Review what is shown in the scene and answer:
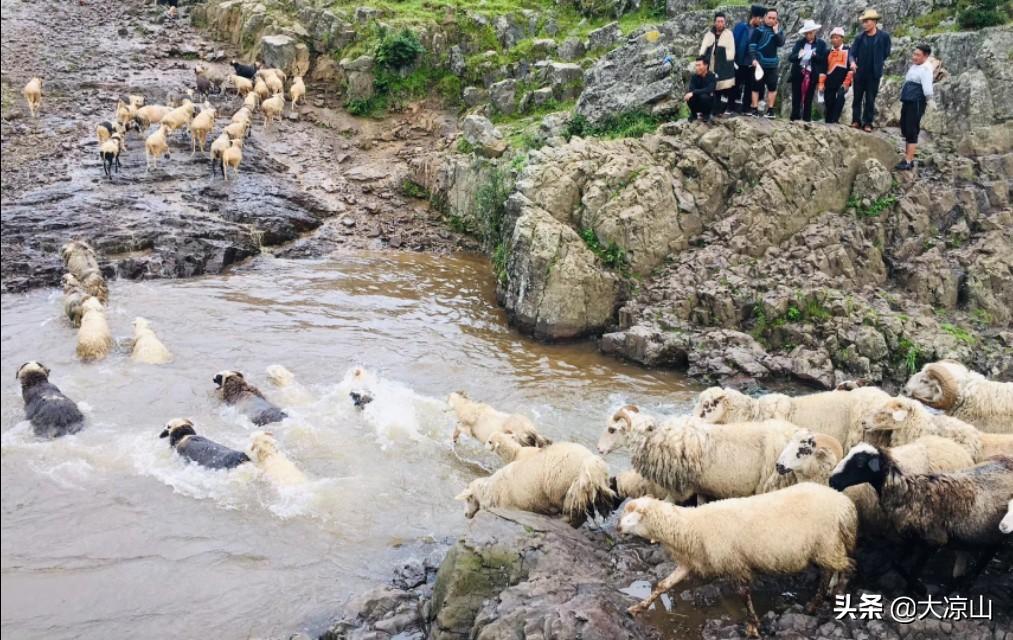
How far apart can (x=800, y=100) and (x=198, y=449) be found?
13756 mm

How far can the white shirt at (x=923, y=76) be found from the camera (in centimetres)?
1497

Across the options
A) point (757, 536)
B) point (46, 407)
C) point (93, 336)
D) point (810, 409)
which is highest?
point (810, 409)

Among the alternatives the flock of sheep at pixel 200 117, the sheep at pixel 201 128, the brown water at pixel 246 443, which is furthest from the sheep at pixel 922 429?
the sheep at pixel 201 128

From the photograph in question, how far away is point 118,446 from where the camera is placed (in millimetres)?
10445

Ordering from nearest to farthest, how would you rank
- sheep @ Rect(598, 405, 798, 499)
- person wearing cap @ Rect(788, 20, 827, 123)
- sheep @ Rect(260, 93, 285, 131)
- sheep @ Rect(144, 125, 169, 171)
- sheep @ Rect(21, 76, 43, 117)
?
1. sheep @ Rect(598, 405, 798, 499)
2. person wearing cap @ Rect(788, 20, 827, 123)
3. sheep @ Rect(144, 125, 169, 171)
4. sheep @ Rect(21, 76, 43, 117)
5. sheep @ Rect(260, 93, 285, 131)

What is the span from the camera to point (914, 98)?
15.2 meters

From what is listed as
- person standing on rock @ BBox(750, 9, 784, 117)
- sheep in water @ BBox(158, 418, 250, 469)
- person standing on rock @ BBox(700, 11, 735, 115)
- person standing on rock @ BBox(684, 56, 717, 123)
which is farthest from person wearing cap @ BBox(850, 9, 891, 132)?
sheep in water @ BBox(158, 418, 250, 469)

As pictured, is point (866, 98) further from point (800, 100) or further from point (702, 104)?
point (702, 104)

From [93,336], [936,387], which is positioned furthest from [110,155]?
[936,387]

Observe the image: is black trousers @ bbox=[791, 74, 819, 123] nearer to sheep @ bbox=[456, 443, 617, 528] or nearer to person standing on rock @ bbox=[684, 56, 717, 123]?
person standing on rock @ bbox=[684, 56, 717, 123]

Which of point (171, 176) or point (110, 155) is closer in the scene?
point (110, 155)

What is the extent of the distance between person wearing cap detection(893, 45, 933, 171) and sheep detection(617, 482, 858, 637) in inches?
453

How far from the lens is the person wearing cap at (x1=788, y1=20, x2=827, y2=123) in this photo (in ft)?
51.1

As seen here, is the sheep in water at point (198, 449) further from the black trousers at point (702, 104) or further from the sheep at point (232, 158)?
the sheep at point (232, 158)
